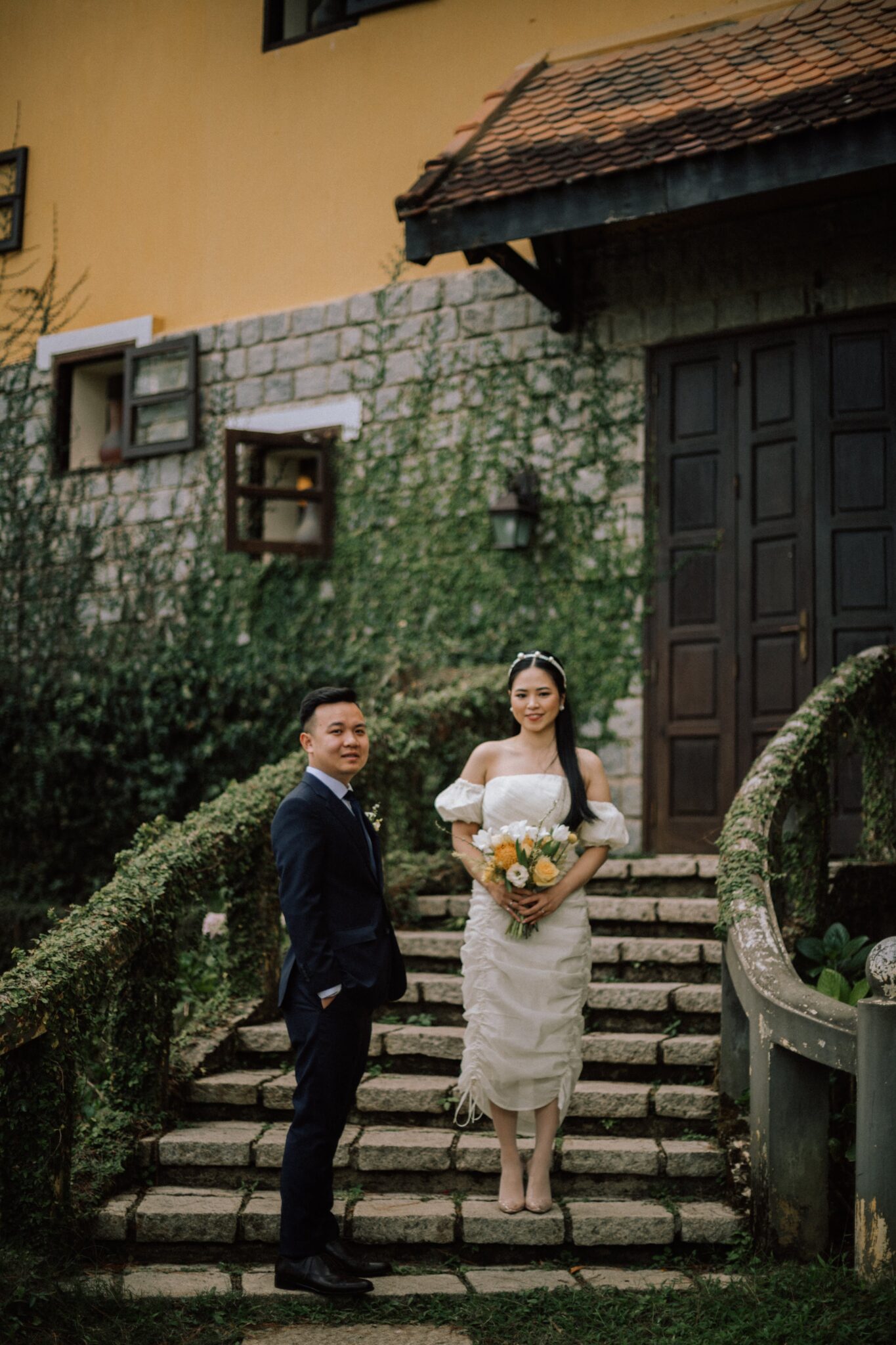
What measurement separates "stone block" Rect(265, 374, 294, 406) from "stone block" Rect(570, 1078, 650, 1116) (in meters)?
6.37

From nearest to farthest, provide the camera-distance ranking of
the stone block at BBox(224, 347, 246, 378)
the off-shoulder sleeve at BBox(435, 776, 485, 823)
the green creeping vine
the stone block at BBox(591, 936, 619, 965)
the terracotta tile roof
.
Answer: the off-shoulder sleeve at BBox(435, 776, 485, 823) → the green creeping vine → the stone block at BBox(591, 936, 619, 965) → the terracotta tile roof → the stone block at BBox(224, 347, 246, 378)

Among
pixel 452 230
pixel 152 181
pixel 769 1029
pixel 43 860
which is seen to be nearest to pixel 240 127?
pixel 152 181

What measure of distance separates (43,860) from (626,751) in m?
4.25

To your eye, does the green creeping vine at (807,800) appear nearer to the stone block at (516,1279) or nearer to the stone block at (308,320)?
the stone block at (516,1279)

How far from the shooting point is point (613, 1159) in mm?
4605

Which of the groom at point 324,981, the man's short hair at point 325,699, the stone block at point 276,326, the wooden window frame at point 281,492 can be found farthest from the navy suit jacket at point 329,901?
the stone block at point 276,326

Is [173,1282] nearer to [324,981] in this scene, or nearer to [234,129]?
[324,981]

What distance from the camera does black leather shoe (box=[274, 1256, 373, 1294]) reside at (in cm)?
384

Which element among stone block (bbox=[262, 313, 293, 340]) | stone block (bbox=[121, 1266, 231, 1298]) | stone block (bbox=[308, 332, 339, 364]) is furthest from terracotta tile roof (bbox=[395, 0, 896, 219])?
stone block (bbox=[121, 1266, 231, 1298])

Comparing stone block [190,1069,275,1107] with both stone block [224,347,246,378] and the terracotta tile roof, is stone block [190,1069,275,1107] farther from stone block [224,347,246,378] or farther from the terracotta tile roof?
stone block [224,347,246,378]

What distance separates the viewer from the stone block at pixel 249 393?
33.1 feet

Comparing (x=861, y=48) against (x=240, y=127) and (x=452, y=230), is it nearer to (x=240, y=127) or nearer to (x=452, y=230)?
(x=452, y=230)

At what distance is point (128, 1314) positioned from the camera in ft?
12.2

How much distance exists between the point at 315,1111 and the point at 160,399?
25.0 feet
